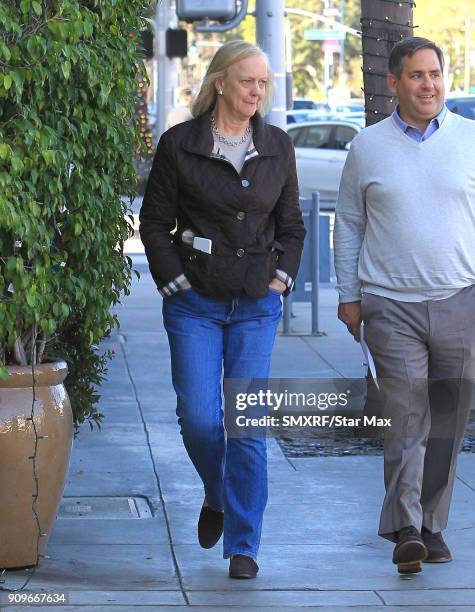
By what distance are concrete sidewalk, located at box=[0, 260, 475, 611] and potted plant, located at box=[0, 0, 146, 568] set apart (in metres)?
0.41

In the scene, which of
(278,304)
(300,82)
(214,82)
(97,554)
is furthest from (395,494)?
(300,82)

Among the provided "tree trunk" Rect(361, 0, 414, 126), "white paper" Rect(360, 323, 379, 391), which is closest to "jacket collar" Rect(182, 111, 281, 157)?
"white paper" Rect(360, 323, 379, 391)

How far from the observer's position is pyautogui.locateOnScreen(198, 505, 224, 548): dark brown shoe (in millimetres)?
5637

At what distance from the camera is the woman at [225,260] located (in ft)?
17.6

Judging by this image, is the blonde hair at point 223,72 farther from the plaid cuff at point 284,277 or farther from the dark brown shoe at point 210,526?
the dark brown shoe at point 210,526

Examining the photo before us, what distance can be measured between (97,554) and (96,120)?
65.4 inches

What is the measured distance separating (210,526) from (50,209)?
4.60 feet

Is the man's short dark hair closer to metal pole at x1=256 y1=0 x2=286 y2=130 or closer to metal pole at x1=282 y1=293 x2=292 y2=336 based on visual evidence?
metal pole at x1=256 y1=0 x2=286 y2=130

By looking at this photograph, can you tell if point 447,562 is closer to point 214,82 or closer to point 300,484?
point 300,484

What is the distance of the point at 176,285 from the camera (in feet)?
17.6

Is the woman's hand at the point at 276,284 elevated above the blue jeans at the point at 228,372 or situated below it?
above

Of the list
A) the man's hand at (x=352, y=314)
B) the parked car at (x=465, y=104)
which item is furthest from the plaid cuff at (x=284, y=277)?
the parked car at (x=465, y=104)

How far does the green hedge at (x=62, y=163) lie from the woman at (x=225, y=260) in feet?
0.74

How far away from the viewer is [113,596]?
16.7 feet
